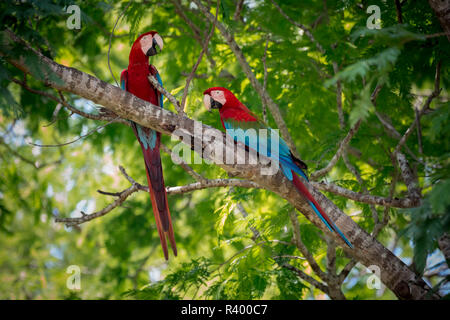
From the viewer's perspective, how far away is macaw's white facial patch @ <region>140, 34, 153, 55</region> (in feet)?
9.78

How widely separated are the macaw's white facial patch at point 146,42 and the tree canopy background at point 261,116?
12.8 inches

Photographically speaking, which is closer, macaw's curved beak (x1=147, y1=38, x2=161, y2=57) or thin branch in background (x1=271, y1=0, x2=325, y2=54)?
macaw's curved beak (x1=147, y1=38, x2=161, y2=57)

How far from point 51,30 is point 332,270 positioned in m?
3.56

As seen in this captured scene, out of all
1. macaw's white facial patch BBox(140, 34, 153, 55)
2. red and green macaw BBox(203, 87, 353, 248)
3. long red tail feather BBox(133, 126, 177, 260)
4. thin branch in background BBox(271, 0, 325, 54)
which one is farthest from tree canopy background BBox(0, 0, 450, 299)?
long red tail feather BBox(133, 126, 177, 260)

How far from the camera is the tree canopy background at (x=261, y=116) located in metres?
1.94

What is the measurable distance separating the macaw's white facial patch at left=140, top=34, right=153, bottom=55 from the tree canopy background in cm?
33

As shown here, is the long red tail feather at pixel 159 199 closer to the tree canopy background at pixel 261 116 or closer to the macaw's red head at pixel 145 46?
the tree canopy background at pixel 261 116

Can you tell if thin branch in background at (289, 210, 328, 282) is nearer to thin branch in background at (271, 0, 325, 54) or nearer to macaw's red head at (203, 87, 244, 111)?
macaw's red head at (203, 87, 244, 111)

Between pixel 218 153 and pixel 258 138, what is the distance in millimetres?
581

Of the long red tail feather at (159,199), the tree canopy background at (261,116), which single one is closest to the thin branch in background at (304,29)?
the tree canopy background at (261,116)
